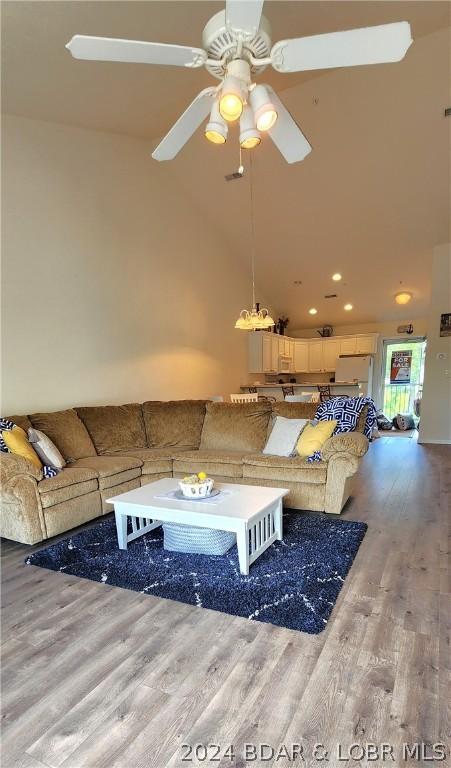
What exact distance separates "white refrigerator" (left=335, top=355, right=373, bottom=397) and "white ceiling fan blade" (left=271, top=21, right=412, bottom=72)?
7.13 metres

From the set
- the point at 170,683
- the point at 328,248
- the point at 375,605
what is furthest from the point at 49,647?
the point at 328,248

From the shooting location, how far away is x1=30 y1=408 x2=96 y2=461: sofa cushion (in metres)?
3.58

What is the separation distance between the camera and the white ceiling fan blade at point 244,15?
160 cm

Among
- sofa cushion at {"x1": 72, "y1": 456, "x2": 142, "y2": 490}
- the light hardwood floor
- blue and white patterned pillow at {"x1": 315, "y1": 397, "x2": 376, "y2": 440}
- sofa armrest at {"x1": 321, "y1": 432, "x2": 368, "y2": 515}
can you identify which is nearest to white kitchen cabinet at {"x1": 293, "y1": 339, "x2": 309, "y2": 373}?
blue and white patterned pillow at {"x1": 315, "y1": 397, "x2": 376, "y2": 440}

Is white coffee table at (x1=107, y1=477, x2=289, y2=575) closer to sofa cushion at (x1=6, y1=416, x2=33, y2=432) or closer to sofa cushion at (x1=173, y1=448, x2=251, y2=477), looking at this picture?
sofa cushion at (x1=173, y1=448, x2=251, y2=477)

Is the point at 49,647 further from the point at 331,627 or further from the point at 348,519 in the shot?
the point at 348,519

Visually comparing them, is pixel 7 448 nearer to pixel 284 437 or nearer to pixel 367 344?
pixel 284 437

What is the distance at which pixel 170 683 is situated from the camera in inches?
59.0

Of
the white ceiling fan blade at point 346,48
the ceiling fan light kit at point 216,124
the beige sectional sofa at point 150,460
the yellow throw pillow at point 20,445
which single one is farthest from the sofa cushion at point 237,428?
the white ceiling fan blade at point 346,48

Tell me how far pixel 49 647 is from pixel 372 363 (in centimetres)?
844

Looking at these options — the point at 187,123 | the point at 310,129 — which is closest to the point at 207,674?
the point at 187,123

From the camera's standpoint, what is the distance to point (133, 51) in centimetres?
183

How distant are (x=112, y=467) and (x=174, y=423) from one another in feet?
3.84

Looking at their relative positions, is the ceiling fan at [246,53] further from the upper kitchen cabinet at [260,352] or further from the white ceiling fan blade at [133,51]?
the upper kitchen cabinet at [260,352]
